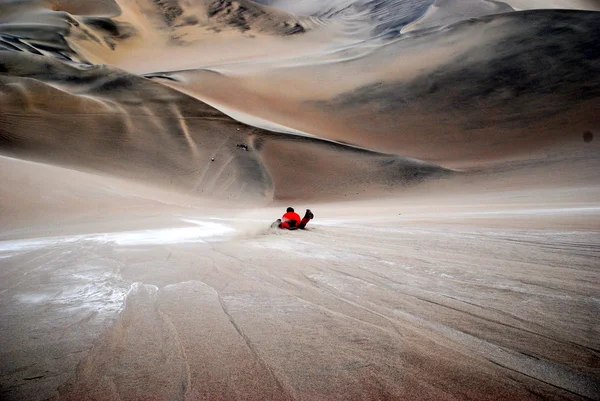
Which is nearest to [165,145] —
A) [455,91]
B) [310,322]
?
[310,322]

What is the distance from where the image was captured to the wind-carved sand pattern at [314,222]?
1.65 m

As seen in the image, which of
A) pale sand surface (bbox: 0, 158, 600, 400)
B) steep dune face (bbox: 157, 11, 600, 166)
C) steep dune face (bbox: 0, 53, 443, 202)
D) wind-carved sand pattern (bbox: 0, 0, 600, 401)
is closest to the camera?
pale sand surface (bbox: 0, 158, 600, 400)

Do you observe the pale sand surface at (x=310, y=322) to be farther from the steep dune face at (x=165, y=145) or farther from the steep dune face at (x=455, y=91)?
the steep dune face at (x=455, y=91)

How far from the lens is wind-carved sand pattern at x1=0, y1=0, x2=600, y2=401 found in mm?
1647

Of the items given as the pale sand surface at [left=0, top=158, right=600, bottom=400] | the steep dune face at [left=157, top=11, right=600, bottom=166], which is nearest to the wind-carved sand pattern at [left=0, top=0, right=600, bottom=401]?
the pale sand surface at [left=0, top=158, right=600, bottom=400]

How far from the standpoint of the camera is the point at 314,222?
8.67 m

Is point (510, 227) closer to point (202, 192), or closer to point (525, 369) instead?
point (525, 369)

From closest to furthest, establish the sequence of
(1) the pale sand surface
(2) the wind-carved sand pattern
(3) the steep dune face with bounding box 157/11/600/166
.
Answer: (1) the pale sand surface
(2) the wind-carved sand pattern
(3) the steep dune face with bounding box 157/11/600/166

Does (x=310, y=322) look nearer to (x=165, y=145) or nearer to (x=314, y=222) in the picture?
(x=314, y=222)

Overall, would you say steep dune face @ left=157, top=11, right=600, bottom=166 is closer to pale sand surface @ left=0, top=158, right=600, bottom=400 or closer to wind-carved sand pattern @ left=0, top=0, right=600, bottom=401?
wind-carved sand pattern @ left=0, top=0, right=600, bottom=401


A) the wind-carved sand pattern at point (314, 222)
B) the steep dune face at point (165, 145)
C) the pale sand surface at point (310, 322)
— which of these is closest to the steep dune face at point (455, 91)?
the wind-carved sand pattern at point (314, 222)

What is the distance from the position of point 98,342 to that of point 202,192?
14.6 meters

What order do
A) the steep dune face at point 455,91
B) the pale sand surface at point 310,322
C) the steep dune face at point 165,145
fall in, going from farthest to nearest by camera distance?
1. the steep dune face at point 455,91
2. the steep dune face at point 165,145
3. the pale sand surface at point 310,322

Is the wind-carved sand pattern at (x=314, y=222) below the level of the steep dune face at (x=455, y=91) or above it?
below
